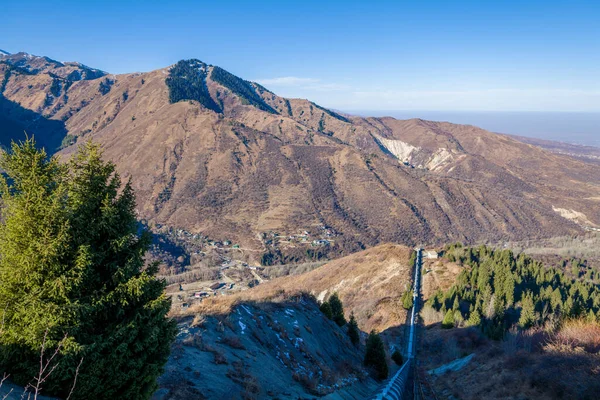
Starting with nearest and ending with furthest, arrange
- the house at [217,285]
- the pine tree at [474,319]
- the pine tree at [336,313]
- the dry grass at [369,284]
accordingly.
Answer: the pine tree at [336,313] < the pine tree at [474,319] < the dry grass at [369,284] < the house at [217,285]

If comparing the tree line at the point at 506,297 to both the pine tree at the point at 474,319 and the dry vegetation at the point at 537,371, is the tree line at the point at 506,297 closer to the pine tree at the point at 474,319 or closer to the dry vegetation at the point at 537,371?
the pine tree at the point at 474,319

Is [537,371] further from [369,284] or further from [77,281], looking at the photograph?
[369,284]

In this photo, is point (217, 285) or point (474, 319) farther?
point (217, 285)

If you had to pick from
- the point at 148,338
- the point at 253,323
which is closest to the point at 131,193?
the point at 148,338

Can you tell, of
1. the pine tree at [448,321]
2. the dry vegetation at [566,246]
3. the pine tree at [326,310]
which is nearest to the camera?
the pine tree at [326,310]

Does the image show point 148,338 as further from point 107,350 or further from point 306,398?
point 306,398

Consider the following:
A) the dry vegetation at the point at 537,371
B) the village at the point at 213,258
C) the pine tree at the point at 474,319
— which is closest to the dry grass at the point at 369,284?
the pine tree at the point at 474,319

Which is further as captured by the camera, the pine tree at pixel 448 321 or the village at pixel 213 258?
the village at pixel 213 258

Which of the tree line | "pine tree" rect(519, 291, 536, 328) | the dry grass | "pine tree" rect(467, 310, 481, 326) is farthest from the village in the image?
"pine tree" rect(519, 291, 536, 328)

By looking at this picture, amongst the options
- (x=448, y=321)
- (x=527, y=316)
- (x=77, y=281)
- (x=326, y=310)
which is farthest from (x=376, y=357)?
(x=527, y=316)
